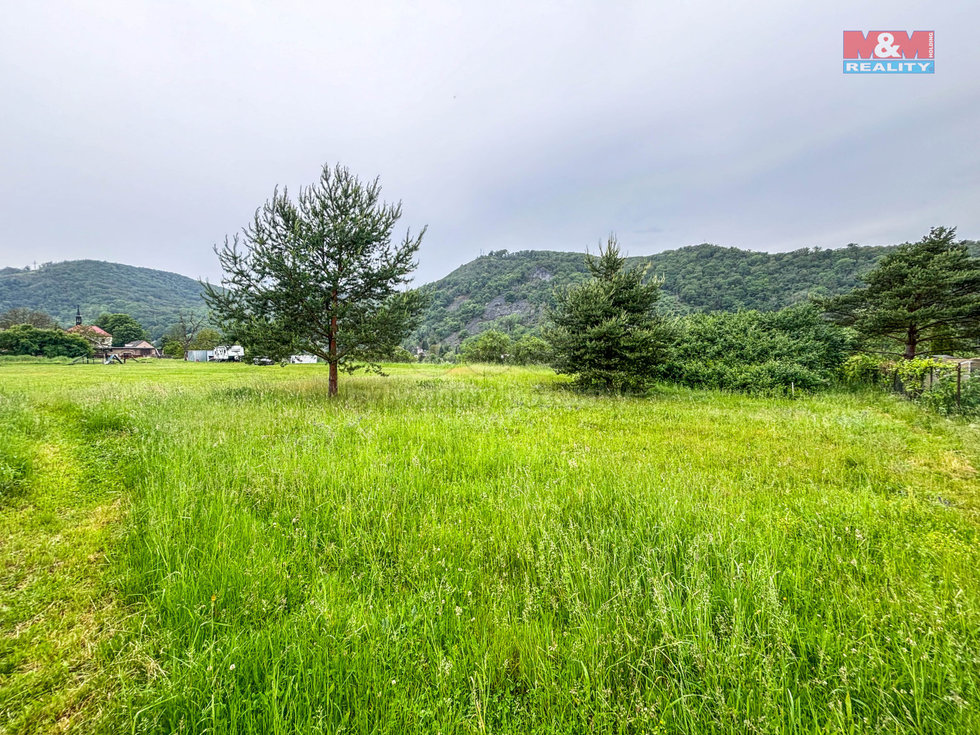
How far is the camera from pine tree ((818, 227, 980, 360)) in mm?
12648

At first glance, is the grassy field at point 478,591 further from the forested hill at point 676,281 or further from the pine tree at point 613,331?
the forested hill at point 676,281

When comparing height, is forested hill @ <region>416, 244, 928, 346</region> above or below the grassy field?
above

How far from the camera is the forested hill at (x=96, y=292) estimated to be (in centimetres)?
9450

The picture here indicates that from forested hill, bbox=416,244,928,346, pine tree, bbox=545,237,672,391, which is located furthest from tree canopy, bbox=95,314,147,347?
pine tree, bbox=545,237,672,391

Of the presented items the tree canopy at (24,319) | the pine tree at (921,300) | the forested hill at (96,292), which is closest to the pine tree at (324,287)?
the pine tree at (921,300)

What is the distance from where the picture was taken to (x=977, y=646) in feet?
6.28

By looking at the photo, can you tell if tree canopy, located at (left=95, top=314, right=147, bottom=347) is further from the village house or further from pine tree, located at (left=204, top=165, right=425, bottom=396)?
pine tree, located at (left=204, top=165, right=425, bottom=396)

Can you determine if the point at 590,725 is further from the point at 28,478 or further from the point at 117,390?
the point at 117,390

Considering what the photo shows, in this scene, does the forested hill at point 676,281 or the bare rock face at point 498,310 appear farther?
the bare rock face at point 498,310

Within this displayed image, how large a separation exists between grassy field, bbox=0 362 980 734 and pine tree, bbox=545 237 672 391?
780 cm

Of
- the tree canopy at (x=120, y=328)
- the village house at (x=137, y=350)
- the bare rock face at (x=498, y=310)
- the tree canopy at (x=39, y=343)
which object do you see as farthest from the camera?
the bare rock face at (x=498, y=310)

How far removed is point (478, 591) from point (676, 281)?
69.3 meters

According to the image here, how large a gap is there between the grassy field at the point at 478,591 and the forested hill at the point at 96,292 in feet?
355

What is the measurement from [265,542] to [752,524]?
4619 millimetres
